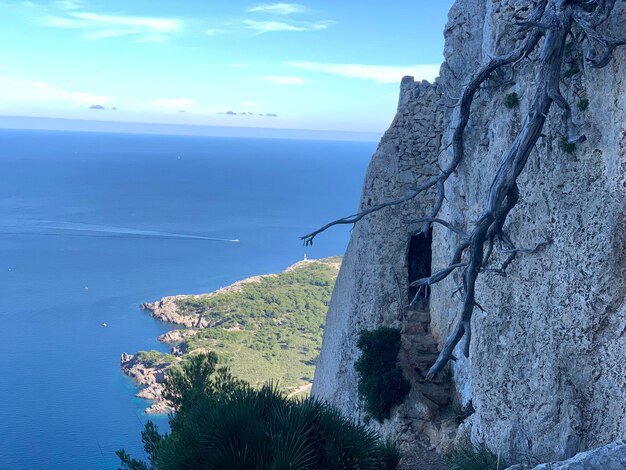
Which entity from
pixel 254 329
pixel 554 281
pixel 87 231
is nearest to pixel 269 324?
pixel 254 329

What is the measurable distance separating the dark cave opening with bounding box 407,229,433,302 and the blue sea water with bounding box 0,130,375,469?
30124 mm

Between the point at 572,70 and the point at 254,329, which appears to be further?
the point at 254,329

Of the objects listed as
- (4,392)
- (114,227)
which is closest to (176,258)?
(114,227)

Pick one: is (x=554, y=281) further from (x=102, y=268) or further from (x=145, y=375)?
(x=102, y=268)

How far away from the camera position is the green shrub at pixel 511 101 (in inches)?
305

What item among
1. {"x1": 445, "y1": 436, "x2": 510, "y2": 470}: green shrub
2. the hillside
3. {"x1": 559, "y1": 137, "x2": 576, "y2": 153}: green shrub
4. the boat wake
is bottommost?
the hillside

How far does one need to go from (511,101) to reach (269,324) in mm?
50653

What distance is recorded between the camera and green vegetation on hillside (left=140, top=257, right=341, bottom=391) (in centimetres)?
4803

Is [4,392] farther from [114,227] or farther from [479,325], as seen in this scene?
[114,227]

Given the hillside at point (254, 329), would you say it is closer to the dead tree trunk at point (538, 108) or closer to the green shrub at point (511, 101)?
the green shrub at point (511, 101)

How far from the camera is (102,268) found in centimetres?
7881

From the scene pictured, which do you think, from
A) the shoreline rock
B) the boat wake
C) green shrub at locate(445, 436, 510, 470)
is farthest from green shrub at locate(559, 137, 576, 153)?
the boat wake

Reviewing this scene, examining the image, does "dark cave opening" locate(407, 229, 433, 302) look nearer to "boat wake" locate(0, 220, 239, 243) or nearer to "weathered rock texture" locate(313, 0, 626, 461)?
"weathered rock texture" locate(313, 0, 626, 461)

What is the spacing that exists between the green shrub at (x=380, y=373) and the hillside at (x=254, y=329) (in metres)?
28.4
